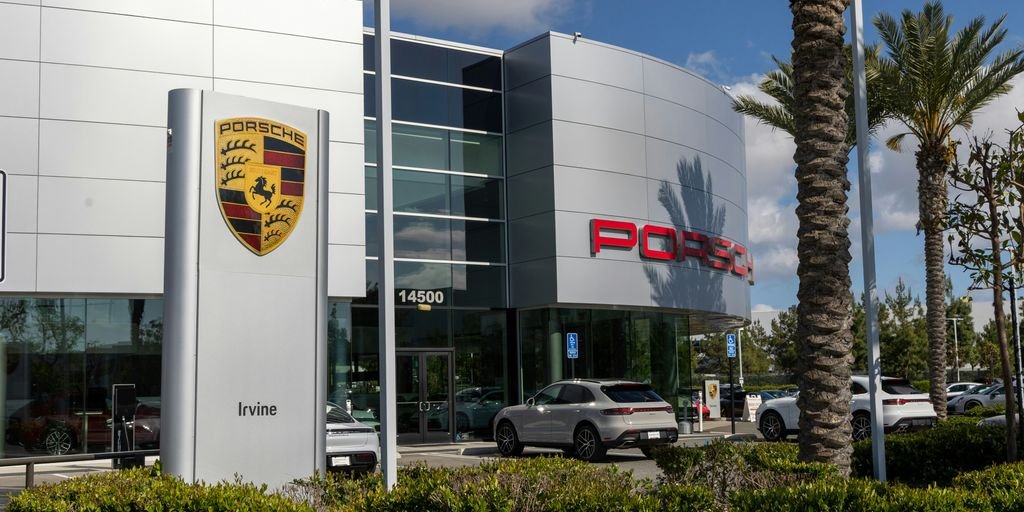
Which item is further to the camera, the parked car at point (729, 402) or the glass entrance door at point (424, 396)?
the parked car at point (729, 402)

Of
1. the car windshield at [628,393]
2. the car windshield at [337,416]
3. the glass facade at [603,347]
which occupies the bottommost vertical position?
the car windshield at [337,416]

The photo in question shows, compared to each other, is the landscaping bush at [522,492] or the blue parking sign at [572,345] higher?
the blue parking sign at [572,345]

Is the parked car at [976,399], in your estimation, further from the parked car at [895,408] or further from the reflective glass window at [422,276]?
the reflective glass window at [422,276]

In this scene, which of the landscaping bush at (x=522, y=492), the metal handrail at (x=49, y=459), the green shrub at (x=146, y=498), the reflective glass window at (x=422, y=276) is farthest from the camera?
the reflective glass window at (x=422, y=276)

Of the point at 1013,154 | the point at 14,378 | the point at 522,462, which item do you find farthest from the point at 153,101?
the point at 1013,154

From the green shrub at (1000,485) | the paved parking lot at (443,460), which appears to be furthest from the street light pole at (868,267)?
the paved parking lot at (443,460)

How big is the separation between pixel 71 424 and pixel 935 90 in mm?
20600

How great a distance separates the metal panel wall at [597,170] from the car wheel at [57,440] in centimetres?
1174

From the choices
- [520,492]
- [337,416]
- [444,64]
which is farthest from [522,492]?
[444,64]

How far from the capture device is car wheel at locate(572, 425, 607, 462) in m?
20.8

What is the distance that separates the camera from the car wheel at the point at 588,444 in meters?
20.8

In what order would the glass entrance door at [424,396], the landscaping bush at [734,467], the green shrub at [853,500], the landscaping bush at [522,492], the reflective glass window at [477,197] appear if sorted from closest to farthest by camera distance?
the green shrub at [853,500]
the landscaping bush at [522,492]
the landscaping bush at [734,467]
the glass entrance door at [424,396]
the reflective glass window at [477,197]

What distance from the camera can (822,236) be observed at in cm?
1139

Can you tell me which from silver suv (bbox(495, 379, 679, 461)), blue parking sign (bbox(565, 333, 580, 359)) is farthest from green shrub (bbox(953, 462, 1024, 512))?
blue parking sign (bbox(565, 333, 580, 359))
